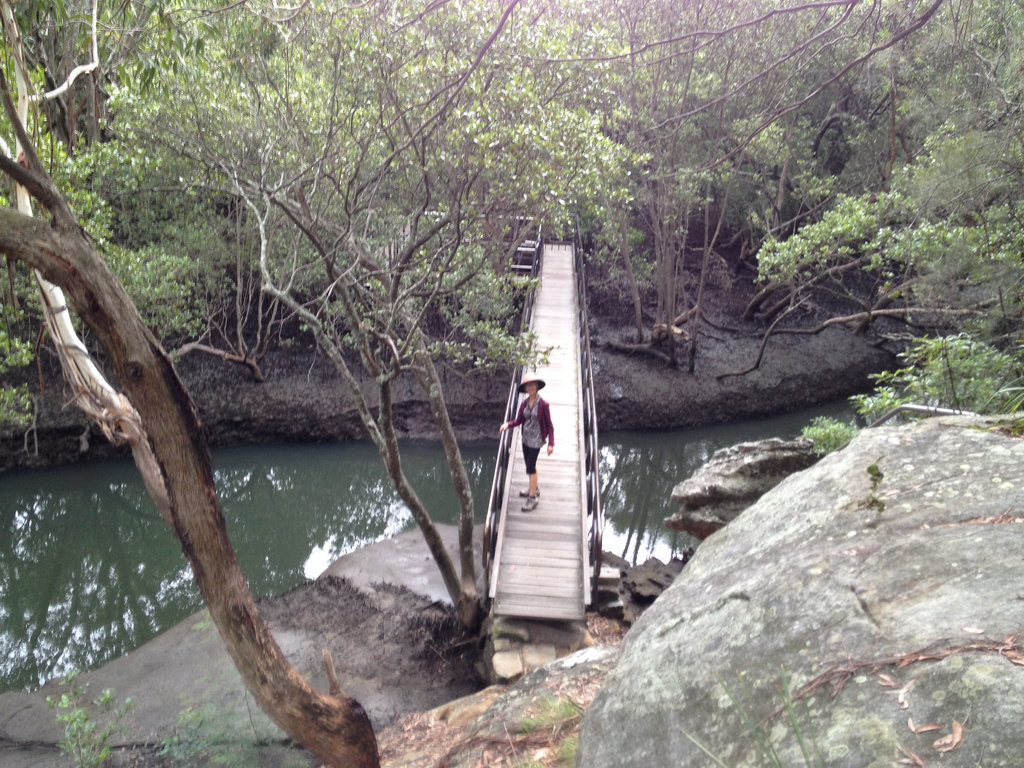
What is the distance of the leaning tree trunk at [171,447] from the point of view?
9.73ft

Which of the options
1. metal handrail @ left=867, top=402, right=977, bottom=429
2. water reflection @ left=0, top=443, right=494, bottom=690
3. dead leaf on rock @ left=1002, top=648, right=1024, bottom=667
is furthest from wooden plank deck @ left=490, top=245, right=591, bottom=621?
dead leaf on rock @ left=1002, top=648, right=1024, bottom=667

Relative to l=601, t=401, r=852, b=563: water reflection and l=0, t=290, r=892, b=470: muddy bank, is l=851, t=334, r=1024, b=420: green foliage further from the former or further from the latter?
l=0, t=290, r=892, b=470: muddy bank

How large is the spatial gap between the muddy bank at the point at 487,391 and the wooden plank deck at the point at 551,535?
2.93 meters

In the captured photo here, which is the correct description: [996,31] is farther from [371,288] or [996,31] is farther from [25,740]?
[25,740]

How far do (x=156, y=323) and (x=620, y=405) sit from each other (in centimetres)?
996

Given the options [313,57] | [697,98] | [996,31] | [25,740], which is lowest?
[25,740]

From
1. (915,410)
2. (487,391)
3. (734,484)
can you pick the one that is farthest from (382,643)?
(487,391)

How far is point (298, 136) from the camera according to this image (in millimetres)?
8406

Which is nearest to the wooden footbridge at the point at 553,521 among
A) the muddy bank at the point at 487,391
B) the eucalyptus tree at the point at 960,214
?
the muddy bank at the point at 487,391

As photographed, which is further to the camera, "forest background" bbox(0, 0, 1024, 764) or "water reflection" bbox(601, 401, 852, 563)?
"water reflection" bbox(601, 401, 852, 563)

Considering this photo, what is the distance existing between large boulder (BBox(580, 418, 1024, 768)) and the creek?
26.2 feet

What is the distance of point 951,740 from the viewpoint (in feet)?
5.29

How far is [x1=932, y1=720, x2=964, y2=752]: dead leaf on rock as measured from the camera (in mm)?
1597

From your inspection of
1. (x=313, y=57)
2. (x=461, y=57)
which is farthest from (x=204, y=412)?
(x=461, y=57)
